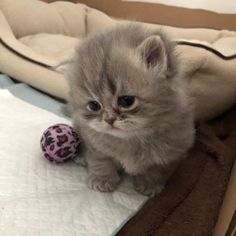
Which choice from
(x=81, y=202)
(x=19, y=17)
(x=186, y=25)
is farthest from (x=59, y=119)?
(x=186, y=25)

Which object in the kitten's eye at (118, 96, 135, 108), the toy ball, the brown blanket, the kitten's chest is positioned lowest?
the brown blanket

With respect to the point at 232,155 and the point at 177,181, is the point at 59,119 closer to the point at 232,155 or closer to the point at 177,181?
the point at 177,181

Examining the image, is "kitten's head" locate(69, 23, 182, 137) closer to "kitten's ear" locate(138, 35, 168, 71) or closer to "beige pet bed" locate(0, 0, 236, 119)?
"kitten's ear" locate(138, 35, 168, 71)

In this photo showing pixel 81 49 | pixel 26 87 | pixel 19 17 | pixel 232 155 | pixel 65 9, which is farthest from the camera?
pixel 65 9

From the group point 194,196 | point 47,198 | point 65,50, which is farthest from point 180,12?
point 47,198

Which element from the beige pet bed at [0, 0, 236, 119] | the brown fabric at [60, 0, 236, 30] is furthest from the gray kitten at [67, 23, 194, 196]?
the brown fabric at [60, 0, 236, 30]

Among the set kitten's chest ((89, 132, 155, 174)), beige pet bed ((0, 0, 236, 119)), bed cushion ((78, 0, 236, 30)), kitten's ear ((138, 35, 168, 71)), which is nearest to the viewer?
kitten's ear ((138, 35, 168, 71))

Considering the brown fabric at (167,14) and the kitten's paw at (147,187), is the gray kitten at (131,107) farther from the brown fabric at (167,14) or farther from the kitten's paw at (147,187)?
the brown fabric at (167,14)
